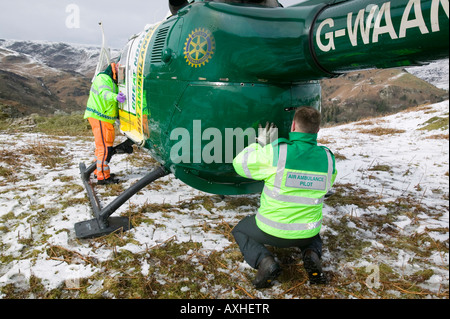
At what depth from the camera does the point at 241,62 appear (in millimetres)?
2615

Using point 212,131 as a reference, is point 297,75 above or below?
above

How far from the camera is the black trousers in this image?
8.41 feet

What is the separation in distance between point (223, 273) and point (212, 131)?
136 centimetres

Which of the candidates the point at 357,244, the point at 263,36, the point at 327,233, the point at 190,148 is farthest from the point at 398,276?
the point at 263,36

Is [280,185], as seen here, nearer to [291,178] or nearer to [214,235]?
[291,178]

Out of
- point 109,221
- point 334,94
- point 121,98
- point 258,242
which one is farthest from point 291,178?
point 334,94

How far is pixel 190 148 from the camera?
2.95 m

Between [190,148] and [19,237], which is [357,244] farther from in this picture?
[19,237]

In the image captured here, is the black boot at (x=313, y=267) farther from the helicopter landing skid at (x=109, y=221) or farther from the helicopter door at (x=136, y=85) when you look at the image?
the helicopter door at (x=136, y=85)

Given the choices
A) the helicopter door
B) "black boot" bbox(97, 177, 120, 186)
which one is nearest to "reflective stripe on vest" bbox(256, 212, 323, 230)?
the helicopter door

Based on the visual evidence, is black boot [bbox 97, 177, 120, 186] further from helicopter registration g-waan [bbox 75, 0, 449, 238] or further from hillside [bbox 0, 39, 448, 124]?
→ hillside [bbox 0, 39, 448, 124]

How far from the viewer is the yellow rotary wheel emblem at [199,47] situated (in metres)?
2.64

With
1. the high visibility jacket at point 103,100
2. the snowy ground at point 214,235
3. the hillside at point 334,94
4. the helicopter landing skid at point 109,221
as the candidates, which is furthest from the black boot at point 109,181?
the hillside at point 334,94

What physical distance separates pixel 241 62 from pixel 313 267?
1923 mm
